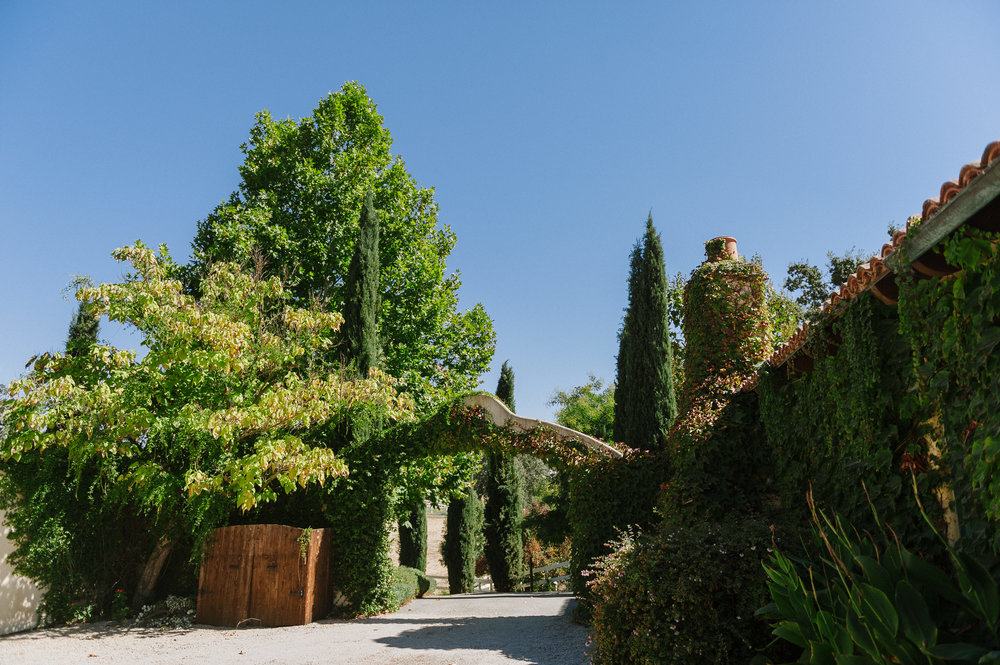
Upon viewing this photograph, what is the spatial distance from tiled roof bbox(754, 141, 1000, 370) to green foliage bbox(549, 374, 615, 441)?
2457 cm

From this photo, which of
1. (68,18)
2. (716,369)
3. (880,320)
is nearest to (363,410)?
(716,369)

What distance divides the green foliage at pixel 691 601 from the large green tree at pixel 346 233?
1099 centimetres

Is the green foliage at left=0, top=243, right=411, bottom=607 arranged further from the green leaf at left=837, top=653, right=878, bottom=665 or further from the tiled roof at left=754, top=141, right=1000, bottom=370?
the green leaf at left=837, top=653, right=878, bottom=665

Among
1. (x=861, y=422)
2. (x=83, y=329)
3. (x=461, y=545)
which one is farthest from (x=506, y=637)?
(x=83, y=329)

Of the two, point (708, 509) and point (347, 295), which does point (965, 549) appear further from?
point (347, 295)

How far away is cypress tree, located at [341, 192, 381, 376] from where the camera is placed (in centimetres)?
1303

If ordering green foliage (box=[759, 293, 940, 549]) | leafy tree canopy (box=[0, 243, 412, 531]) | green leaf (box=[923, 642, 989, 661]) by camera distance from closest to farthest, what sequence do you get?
1. green leaf (box=[923, 642, 989, 661])
2. green foliage (box=[759, 293, 940, 549])
3. leafy tree canopy (box=[0, 243, 412, 531])

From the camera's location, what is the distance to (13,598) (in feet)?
30.3

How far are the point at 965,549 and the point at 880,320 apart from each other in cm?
186

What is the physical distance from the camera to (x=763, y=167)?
8492mm

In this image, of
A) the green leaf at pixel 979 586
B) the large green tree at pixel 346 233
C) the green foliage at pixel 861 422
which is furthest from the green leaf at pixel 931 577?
the large green tree at pixel 346 233

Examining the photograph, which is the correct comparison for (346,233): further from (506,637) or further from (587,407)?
(587,407)

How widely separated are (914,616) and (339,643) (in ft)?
23.7

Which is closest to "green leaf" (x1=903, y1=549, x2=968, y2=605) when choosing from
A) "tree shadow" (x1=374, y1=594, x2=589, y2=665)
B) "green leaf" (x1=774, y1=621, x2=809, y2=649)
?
"green leaf" (x1=774, y1=621, x2=809, y2=649)
